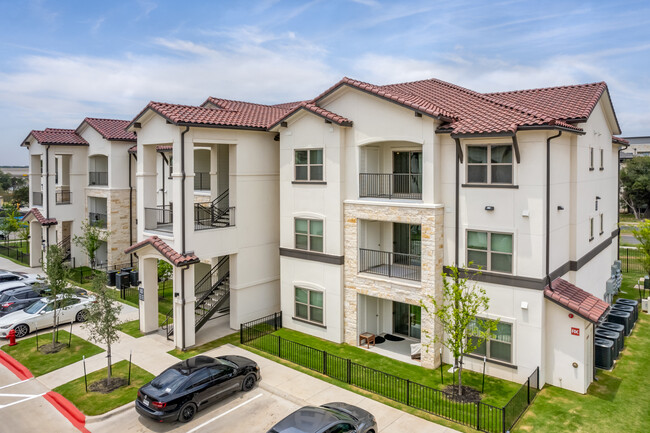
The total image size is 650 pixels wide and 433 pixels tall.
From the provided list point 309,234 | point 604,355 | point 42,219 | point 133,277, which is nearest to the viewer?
point 604,355

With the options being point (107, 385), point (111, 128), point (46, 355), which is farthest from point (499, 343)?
point (111, 128)

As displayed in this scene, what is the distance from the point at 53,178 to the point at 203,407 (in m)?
25.5

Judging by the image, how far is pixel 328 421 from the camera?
476 inches

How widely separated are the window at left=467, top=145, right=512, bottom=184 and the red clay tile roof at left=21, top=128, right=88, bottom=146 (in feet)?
93.8

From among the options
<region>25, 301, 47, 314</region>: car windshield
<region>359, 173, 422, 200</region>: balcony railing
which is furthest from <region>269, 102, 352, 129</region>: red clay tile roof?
<region>25, 301, 47, 314</region>: car windshield

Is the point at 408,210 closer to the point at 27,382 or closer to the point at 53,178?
the point at 27,382

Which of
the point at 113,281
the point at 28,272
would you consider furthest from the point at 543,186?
the point at 28,272

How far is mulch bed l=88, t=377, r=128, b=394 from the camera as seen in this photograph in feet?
54.0

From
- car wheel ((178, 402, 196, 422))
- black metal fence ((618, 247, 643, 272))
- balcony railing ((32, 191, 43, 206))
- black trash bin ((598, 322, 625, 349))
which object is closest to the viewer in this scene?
car wheel ((178, 402, 196, 422))

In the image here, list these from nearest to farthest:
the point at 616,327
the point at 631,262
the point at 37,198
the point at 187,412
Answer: the point at 187,412 < the point at 616,327 < the point at 37,198 < the point at 631,262

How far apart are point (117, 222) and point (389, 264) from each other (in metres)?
22.4

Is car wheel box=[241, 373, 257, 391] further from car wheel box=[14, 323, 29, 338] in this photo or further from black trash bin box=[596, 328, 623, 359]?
black trash bin box=[596, 328, 623, 359]

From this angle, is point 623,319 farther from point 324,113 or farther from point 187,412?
point 187,412

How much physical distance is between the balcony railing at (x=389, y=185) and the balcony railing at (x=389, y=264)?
2425mm
